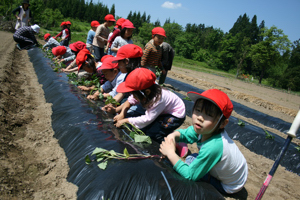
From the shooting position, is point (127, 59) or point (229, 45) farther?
point (229, 45)

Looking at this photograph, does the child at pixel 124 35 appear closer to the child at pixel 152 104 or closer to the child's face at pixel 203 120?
the child at pixel 152 104

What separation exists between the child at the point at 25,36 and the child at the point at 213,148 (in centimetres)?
1045

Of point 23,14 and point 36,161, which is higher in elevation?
point 23,14

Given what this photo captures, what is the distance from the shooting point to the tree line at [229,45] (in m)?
25.3

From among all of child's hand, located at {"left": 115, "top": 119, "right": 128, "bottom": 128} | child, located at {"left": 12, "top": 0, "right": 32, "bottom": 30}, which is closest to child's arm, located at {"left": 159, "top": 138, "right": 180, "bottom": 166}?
child's hand, located at {"left": 115, "top": 119, "right": 128, "bottom": 128}

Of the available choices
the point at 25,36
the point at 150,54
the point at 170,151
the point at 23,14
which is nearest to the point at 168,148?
the point at 170,151

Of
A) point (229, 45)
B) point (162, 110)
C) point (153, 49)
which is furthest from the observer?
point (229, 45)

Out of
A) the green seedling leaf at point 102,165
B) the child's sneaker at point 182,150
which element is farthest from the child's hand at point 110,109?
the green seedling leaf at point 102,165

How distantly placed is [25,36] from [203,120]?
1124 cm

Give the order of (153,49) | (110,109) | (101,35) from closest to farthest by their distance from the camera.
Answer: (110,109)
(153,49)
(101,35)

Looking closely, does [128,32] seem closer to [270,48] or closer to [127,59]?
[127,59]

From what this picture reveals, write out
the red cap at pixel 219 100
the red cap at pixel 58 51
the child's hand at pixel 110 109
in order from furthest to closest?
the red cap at pixel 58 51
the child's hand at pixel 110 109
the red cap at pixel 219 100

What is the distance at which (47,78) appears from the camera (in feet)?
17.7

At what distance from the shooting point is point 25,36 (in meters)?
10.1
